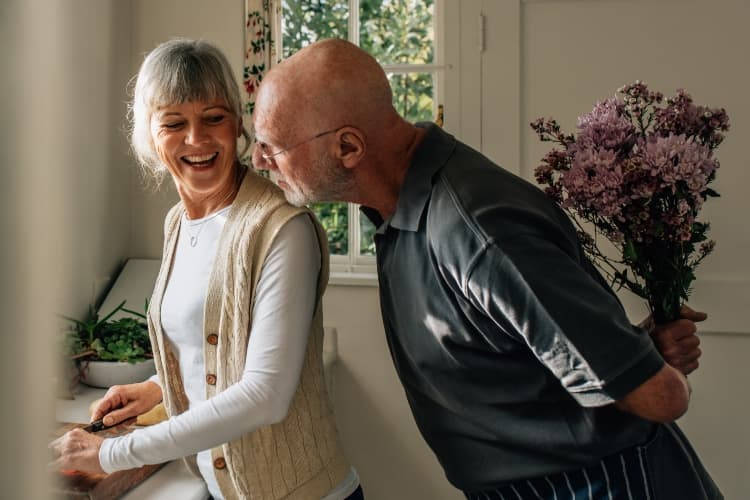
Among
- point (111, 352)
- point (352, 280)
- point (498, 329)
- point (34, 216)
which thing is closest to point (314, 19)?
point (352, 280)

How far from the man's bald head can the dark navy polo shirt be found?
11 centimetres

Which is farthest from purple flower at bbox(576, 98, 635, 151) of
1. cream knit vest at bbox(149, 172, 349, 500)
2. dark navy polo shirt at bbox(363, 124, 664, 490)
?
cream knit vest at bbox(149, 172, 349, 500)

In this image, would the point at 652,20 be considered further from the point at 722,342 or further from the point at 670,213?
the point at 670,213

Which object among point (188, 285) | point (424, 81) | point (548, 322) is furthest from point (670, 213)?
point (424, 81)

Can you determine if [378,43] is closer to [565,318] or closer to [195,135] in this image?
[195,135]

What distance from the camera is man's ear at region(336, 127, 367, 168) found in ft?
3.41

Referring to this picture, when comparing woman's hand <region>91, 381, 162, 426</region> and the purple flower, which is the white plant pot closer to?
woman's hand <region>91, 381, 162, 426</region>

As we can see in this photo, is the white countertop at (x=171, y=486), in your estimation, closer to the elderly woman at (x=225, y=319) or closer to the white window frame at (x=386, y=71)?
the elderly woman at (x=225, y=319)

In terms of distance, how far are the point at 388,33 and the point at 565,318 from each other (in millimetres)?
1685

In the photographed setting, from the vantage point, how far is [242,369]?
104 cm

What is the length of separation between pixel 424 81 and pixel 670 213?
135 cm

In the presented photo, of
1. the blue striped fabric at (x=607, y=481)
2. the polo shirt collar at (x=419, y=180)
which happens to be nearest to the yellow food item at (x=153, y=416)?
the polo shirt collar at (x=419, y=180)

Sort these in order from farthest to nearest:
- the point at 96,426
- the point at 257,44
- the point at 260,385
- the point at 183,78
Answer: the point at 257,44
the point at 96,426
the point at 183,78
the point at 260,385

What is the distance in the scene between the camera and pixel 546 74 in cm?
209
